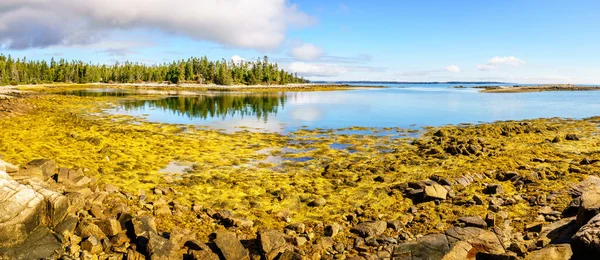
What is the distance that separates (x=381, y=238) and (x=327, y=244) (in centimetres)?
182

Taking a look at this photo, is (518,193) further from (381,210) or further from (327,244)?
(327,244)

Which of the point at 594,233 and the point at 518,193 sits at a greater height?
the point at 594,233

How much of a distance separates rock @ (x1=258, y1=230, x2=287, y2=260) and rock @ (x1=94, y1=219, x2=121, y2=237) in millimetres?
4623

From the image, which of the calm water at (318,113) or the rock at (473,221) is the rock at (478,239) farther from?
the calm water at (318,113)

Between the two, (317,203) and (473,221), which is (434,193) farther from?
(317,203)

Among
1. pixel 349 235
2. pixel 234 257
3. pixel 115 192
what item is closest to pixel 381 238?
pixel 349 235

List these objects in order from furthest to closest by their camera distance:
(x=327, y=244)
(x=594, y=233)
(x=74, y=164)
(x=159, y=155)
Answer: (x=159, y=155) < (x=74, y=164) < (x=327, y=244) < (x=594, y=233)

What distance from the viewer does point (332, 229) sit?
12.1 metres

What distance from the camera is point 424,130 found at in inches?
1575

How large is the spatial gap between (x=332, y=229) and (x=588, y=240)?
23.1ft

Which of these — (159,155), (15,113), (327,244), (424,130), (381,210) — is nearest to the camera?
(327,244)

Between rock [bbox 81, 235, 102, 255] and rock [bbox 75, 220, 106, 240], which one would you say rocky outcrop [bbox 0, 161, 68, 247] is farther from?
rock [bbox 81, 235, 102, 255]

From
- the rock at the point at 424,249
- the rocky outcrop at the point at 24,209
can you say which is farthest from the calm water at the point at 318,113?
the rock at the point at 424,249

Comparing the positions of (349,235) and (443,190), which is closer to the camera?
(349,235)
